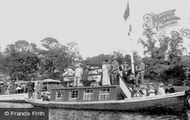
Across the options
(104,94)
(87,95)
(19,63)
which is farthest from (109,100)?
(19,63)

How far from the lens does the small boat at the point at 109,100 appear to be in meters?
13.9

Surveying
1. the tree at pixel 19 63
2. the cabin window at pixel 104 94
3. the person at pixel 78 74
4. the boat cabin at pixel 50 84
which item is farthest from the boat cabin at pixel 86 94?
the tree at pixel 19 63

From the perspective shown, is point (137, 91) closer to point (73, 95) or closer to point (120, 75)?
point (120, 75)

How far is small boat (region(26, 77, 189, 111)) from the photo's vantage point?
549 inches

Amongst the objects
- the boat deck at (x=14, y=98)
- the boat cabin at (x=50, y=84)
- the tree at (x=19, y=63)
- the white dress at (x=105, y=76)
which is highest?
the tree at (x=19, y=63)

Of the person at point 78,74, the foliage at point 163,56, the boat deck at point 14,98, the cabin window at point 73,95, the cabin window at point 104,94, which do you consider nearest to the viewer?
the cabin window at point 104,94

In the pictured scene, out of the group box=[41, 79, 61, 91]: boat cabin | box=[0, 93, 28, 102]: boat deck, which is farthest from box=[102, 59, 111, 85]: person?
box=[41, 79, 61, 91]: boat cabin

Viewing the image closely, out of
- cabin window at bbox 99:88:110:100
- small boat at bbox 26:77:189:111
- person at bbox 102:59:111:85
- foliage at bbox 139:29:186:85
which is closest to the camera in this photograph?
small boat at bbox 26:77:189:111

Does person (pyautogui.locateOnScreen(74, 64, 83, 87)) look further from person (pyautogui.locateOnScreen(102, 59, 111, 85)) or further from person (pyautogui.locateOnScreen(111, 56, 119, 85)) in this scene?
person (pyautogui.locateOnScreen(111, 56, 119, 85))

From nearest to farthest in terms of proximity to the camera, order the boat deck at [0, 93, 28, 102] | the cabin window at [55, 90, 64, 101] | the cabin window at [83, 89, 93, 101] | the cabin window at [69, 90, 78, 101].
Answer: the cabin window at [83, 89, 93, 101]
the cabin window at [69, 90, 78, 101]
the cabin window at [55, 90, 64, 101]
the boat deck at [0, 93, 28, 102]

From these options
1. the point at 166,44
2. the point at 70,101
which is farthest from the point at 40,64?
the point at 70,101

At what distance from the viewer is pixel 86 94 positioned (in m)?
17.4

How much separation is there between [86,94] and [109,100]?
6.86 ft

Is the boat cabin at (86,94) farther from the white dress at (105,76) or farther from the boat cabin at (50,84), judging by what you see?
the boat cabin at (50,84)
